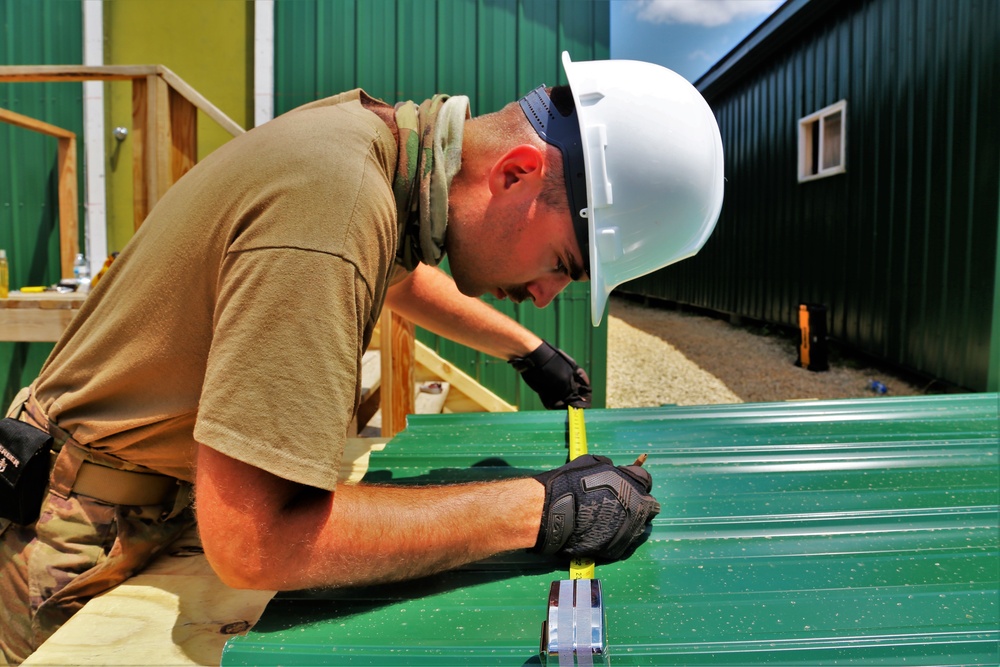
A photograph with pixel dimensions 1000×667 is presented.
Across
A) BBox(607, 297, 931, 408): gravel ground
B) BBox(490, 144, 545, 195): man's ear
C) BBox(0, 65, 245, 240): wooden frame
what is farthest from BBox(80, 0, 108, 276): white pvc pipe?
BBox(490, 144, 545, 195): man's ear

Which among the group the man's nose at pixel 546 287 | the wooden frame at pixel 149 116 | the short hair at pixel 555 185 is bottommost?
the man's nose at pixel 546 287

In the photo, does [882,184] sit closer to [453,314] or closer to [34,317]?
[453,314]

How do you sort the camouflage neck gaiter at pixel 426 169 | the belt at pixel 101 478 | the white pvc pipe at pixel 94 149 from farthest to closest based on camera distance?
the white pvc pipe at pixel 94 149 < the belt at pixel 101 478 < the camouflage neck gaiter at pixel 426 169

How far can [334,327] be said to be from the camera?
123cm

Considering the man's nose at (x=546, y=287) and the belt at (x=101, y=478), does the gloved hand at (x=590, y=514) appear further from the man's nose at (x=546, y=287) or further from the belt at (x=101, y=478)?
the belt at (x=101, y=478)

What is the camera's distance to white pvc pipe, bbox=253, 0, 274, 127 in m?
6.29

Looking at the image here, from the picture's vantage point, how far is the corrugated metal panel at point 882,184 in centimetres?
683

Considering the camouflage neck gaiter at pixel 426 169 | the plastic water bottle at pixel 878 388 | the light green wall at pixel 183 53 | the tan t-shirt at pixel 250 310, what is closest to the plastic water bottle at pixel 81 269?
the light green wall at pixel 183 53

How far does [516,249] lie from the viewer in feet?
5.52

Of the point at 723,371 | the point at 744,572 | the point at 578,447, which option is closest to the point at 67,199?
the point at 578,447

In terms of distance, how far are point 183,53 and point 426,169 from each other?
19.5ft

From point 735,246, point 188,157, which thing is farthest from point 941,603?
A: point 735,246

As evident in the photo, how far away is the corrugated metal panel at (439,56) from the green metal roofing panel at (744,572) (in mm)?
3795

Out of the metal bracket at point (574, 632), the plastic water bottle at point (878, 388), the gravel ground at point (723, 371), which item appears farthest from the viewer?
the gravel ground at point (723, 371)
